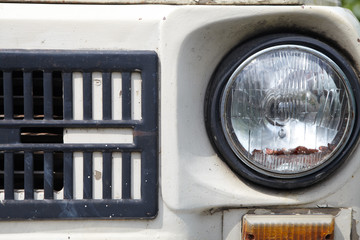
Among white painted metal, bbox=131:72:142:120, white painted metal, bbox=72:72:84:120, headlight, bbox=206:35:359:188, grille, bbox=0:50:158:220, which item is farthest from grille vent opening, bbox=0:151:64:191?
headlight, bbox=206:35:359:188

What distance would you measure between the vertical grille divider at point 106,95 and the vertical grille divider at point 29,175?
0.20 meters

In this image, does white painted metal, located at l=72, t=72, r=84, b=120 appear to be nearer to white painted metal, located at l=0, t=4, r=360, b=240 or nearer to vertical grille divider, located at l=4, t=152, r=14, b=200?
Result: white painted metal, located at l=0, t=4, r=360, b=240

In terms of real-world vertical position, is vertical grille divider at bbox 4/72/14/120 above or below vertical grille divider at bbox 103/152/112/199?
above

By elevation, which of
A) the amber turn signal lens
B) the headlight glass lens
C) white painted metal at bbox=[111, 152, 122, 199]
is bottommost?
the amber turn signal lens

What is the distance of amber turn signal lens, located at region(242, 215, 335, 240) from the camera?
132 cm

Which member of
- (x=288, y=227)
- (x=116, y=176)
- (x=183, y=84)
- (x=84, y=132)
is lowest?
(x=288, y=227)

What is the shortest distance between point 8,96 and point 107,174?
292 mm

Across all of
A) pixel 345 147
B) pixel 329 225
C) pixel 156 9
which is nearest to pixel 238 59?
pixel 156 9

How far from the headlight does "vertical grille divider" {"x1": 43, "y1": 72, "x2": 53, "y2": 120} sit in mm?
379

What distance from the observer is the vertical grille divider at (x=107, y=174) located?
1.32 meters

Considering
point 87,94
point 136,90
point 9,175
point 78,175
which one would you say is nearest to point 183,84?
point 136,90

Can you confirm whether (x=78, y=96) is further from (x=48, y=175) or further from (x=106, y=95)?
(x=48, y=175)

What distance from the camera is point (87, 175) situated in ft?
4.34

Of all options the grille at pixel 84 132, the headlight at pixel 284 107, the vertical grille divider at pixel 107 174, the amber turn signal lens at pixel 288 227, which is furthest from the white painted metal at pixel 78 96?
the amber turn signal lens at pixel 288 227
